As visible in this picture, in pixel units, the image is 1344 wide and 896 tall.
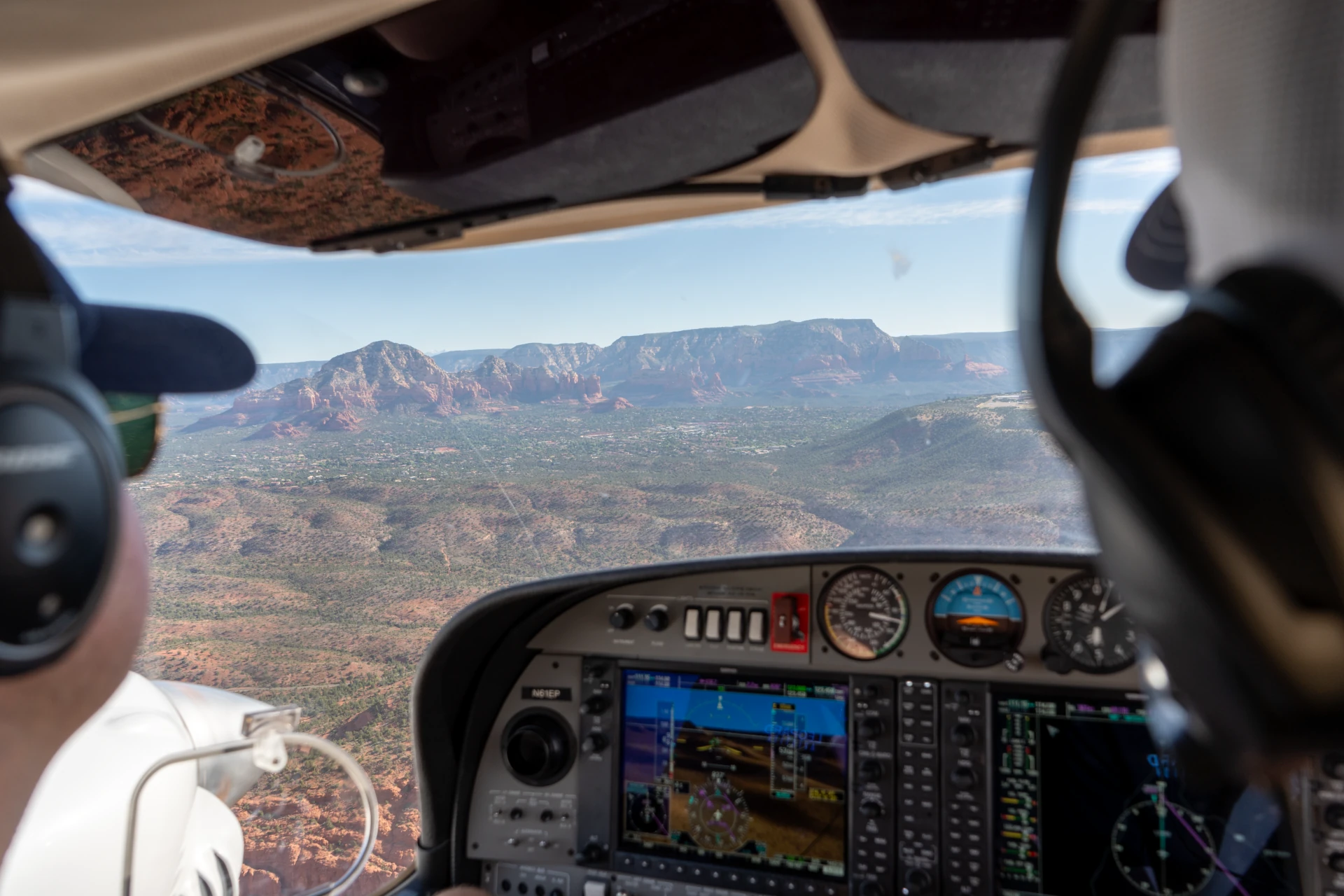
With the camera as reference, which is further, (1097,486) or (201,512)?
(201,512)

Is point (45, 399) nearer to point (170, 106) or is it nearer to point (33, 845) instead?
point (170, 106)

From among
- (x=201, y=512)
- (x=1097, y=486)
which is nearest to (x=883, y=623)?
(x=1097, y=486)

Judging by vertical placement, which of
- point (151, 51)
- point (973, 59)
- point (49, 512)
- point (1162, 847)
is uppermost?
point (973, 59)

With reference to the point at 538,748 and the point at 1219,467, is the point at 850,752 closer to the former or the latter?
the point at 538,748

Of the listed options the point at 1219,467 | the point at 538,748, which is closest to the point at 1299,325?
the point at 1219,467

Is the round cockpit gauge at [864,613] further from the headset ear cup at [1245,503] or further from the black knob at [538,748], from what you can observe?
the headset ear cup at [1245,503]

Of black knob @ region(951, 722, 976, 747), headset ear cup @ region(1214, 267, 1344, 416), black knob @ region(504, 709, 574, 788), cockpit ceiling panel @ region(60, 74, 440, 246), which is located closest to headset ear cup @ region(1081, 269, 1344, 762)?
headset ear cup @ region(1214, 267, 1344, 416)
